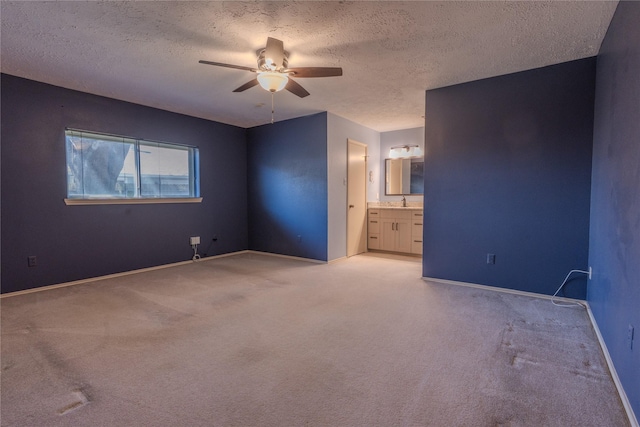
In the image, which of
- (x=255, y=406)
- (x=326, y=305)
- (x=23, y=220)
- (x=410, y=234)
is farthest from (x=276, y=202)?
(x=255, y=406)

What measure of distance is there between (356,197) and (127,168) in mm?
3813

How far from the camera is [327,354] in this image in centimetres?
221

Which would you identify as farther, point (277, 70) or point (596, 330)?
point (277, 70)

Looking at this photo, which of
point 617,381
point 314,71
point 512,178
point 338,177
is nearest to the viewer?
point 617,381

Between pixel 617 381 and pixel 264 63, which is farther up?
pixel 264 63

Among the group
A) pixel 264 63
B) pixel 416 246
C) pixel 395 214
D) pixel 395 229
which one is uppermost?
pixel 264 63

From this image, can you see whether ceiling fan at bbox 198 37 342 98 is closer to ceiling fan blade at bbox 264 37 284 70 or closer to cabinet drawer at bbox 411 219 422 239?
ceiling fan blade at bbox 264 37 284 70

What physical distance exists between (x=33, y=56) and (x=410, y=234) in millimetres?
5598

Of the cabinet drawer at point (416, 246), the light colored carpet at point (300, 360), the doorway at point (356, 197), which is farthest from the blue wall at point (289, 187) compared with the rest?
the light colored carpet at point (300, 360)

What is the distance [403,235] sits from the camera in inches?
229

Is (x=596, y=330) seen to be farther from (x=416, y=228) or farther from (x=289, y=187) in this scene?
(x=289, y=187)

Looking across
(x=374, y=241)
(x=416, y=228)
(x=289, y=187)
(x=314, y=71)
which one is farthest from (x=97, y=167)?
(x=416, y=228)

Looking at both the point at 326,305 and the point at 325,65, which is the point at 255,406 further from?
the point at 325,65

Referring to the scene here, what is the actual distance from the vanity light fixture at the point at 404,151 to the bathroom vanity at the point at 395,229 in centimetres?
116
